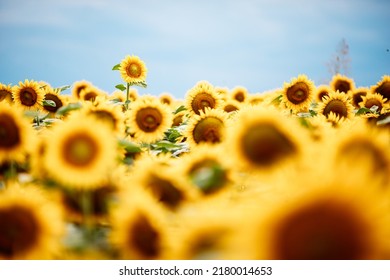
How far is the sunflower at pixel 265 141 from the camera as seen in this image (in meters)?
0.80

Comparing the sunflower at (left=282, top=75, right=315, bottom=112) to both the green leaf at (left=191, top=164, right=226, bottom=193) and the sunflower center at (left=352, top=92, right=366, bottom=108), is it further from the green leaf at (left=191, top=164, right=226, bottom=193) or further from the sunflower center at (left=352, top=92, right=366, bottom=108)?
the green leaf at (left=191, top=164, right=226, bottom=193)

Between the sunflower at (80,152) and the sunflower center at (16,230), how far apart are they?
94 mm

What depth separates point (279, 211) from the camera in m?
0.50

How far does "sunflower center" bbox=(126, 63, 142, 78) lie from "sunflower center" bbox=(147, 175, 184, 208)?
2266 mm

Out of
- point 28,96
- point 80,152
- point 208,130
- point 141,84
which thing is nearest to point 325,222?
point 80,152

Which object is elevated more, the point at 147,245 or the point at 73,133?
the point at 73,133

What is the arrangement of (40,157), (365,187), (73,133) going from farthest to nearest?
(40,157) → (73,133) → (365,187)

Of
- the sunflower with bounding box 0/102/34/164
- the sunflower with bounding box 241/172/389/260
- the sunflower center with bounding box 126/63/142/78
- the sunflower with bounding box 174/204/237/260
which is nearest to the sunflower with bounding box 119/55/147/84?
the sunflower center with bounding box 126/63/142/78

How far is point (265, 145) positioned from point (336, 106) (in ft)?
6.59

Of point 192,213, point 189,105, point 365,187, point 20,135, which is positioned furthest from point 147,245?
point 189,105

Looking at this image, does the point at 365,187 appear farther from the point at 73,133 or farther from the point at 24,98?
the point at 24,98

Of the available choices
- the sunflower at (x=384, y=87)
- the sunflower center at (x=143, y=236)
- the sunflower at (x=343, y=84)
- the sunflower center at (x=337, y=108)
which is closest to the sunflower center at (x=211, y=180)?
the sunflower center at (x=143, y=236)

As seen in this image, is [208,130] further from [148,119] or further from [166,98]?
[166,98]
